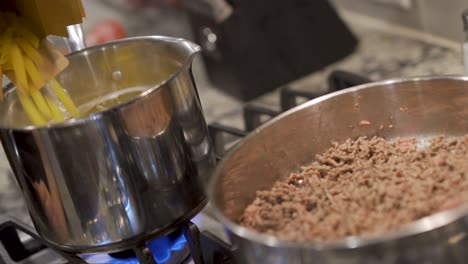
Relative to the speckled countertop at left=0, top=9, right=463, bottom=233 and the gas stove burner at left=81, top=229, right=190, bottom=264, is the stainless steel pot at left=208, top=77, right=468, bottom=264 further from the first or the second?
the speckled countertop at left=0, top=9, right=463, bottom=233

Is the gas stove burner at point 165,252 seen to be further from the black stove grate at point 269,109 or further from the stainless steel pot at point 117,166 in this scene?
the black stove grate at point 269,109

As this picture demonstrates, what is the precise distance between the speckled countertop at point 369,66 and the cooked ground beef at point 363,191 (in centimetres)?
44

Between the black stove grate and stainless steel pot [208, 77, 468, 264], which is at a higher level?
stainless steel pot [208, 77, 468, 264]

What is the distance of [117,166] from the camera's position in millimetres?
623

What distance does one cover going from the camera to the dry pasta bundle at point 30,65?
662mm

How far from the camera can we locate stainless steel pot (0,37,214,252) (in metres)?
0.61

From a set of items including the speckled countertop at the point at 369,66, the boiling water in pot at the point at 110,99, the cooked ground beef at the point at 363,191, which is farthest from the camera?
the speckled countertop at the point at 369,66

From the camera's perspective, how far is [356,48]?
124cm

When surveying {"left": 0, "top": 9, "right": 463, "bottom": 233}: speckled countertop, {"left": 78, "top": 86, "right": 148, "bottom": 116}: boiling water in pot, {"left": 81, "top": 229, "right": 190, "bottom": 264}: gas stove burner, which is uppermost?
{"left": 78, "top": 86, "right": 148, "bottom": 116}: boiling water in pot

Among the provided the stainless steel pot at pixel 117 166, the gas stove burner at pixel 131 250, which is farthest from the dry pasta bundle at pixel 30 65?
the gas stove burner at pixel 131 250

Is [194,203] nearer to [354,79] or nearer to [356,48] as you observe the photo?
[354,79]

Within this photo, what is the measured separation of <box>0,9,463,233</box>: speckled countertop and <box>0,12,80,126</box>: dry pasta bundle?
34 cm

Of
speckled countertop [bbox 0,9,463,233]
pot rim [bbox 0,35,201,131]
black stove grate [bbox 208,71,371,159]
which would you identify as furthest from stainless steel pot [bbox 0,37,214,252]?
speckled countertop [bbox 0,9,463,233]

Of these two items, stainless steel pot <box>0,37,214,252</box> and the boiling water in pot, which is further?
the boiling water in pot
